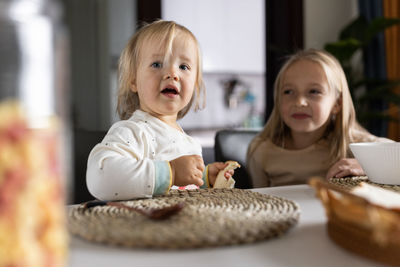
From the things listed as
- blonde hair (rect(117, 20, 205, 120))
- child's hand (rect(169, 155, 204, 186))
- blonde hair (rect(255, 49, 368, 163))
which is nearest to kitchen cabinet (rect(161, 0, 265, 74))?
blonde hair (rect(255, 49, 368, 163))

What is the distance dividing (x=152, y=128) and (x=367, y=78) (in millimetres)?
2346

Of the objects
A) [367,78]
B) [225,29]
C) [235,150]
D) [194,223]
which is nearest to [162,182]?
[194,223]

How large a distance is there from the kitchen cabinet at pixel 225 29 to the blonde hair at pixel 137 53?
2.91m

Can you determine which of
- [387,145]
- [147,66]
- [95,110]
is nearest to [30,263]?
[387,145]

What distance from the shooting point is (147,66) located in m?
1.21

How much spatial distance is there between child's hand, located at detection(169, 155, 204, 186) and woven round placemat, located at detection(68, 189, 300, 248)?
0.17 meters

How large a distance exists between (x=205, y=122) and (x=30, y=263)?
4382 mm

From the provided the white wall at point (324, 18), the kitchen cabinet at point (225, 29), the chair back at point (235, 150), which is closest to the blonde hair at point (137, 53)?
the chair back at point (235, 150)

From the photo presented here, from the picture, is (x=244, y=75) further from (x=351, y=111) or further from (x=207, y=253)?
(x=207, y=253)

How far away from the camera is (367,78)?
3.04 metres

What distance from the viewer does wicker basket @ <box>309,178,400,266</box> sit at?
383 mm

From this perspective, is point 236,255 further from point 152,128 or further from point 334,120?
point 334,120

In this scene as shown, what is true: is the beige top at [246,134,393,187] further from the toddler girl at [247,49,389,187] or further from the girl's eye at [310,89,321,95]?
the girl's eye at [310,89,321,95]

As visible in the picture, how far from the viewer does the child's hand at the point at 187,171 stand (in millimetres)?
880
